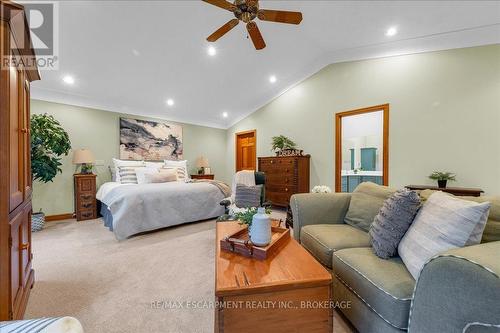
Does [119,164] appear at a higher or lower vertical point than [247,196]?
higher

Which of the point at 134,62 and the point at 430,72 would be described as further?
the point at 134,62

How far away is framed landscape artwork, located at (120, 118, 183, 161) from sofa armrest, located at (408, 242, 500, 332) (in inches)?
210

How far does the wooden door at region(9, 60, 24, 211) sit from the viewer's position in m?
1.26

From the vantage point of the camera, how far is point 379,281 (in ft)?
3.76

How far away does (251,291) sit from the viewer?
3.28 ft

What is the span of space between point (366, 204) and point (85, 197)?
468 centimetres

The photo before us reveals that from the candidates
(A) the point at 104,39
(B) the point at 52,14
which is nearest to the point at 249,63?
(A) the point at 104,39

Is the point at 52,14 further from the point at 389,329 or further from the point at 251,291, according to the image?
the point at 389,329

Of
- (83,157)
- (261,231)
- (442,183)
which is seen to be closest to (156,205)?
(83,157)

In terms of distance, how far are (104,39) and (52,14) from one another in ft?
1.79

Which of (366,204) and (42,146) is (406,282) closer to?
(366,204)

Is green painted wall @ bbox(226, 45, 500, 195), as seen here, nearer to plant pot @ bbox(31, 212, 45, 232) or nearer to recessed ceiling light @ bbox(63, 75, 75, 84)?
recessed ceiling light @ bbox(63, 75, 75, 84)

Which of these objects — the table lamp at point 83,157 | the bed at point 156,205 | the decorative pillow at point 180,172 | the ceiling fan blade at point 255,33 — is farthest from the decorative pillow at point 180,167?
the ceiling fan blade at point 255,33

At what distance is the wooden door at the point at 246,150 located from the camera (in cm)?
586
